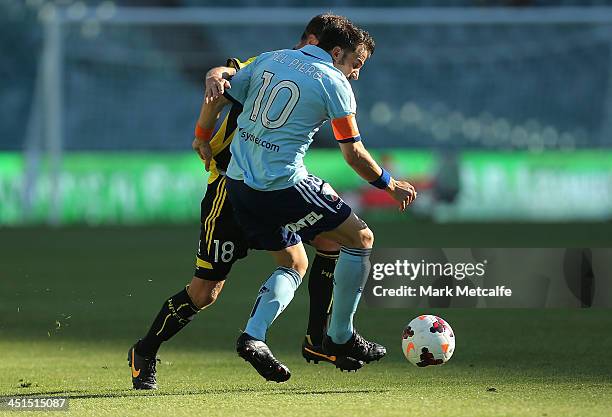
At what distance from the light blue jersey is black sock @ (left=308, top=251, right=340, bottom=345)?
61 centimetres

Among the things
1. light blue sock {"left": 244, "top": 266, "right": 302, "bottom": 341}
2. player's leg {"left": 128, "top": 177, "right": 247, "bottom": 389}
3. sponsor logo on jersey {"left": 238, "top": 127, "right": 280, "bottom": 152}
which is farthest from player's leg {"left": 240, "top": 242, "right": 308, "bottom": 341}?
sponsor logo on jersey {"left": 238, "top": 127, "right": 280, "bottom": 152}

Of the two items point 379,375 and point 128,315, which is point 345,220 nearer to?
point 379,375

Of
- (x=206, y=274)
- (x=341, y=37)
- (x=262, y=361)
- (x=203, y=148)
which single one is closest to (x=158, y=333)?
(x=206, y=274)

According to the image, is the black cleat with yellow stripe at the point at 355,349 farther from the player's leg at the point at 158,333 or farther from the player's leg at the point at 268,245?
the player's leg at the point at 158,333

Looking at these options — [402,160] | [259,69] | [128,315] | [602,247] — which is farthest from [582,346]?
[402,160]

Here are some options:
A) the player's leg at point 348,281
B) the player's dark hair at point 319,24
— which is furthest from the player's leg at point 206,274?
the player's dark hair at point 319,24

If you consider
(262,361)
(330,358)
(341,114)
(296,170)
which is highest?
(341,114)

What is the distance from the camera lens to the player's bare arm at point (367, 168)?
19.0ft

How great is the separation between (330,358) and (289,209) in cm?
84

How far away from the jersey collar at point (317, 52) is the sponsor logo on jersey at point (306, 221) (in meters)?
0.74

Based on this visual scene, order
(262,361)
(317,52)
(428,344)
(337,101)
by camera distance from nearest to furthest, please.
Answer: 1. (262,361)
2. (337,101)
3. (317,52)
4. (428,344)

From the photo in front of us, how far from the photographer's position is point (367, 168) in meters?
5.84

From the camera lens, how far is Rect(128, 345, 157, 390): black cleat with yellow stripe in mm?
6148

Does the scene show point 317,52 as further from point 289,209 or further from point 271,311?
point 271,311
